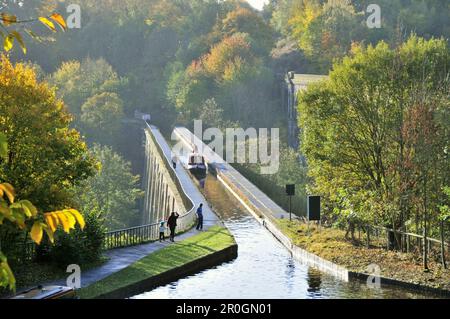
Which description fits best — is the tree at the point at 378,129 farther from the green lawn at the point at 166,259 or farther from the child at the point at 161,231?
the child at the point at 161,231

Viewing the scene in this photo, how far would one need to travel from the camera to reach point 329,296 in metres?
22.6

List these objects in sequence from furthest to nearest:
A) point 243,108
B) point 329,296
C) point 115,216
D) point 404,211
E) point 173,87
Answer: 1. point 173,87
2. point 243,108
3. point 115,216
4. point 404,211
5. point 329,296

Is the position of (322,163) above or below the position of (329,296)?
above

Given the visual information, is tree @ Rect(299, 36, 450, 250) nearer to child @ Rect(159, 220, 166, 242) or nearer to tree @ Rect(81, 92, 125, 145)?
child @ Rect(159, 220, 166, 242)

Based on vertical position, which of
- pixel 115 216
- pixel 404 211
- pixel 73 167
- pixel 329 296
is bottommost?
pixel 115 216

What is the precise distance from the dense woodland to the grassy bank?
1.26 m

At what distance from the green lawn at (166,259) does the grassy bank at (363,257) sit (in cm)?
345

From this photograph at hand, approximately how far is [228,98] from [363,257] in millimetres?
77282

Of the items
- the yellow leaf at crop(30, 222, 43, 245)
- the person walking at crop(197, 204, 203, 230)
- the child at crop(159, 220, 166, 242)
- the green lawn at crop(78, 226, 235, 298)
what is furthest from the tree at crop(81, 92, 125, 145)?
the yellow leaf at crop(30, 222, 43, 245)

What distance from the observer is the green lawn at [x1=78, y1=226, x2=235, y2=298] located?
22281 millimetres

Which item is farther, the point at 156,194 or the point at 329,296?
the point at 156,194

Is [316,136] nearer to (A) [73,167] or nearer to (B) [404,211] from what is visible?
(B) [404,211]
